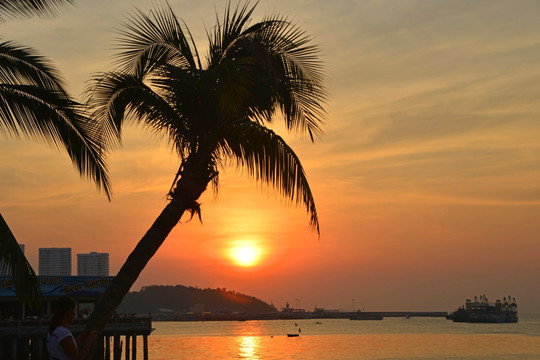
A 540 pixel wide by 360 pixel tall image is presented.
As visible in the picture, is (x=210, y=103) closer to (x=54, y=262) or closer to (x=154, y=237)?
(x=154, y=237)

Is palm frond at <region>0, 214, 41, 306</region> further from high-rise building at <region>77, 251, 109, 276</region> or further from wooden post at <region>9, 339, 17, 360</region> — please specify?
high-rise building at <region>77, 251, 109, 276</region>

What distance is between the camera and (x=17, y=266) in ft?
34.1

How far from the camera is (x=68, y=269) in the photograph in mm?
117688

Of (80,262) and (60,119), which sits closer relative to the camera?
(60,119)

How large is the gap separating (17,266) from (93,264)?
123 meters

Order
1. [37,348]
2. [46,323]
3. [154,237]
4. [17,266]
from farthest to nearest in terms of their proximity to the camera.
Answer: [37,348] → [46,323] → [154,237] → [17,266]

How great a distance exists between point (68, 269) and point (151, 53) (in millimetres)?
108058

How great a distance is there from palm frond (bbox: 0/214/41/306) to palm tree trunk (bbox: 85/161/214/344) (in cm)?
253

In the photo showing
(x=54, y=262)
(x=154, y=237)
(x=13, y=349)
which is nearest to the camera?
(x=154, y=237)

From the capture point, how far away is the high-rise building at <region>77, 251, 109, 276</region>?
5027 inches

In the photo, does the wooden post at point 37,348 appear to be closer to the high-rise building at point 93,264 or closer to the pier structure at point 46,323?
the pier structure at point 46,323

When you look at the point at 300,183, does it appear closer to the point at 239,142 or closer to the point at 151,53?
the point at 239,142

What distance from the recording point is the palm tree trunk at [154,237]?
43.1 feet

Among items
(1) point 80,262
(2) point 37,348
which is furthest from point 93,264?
(2) point 37,348
